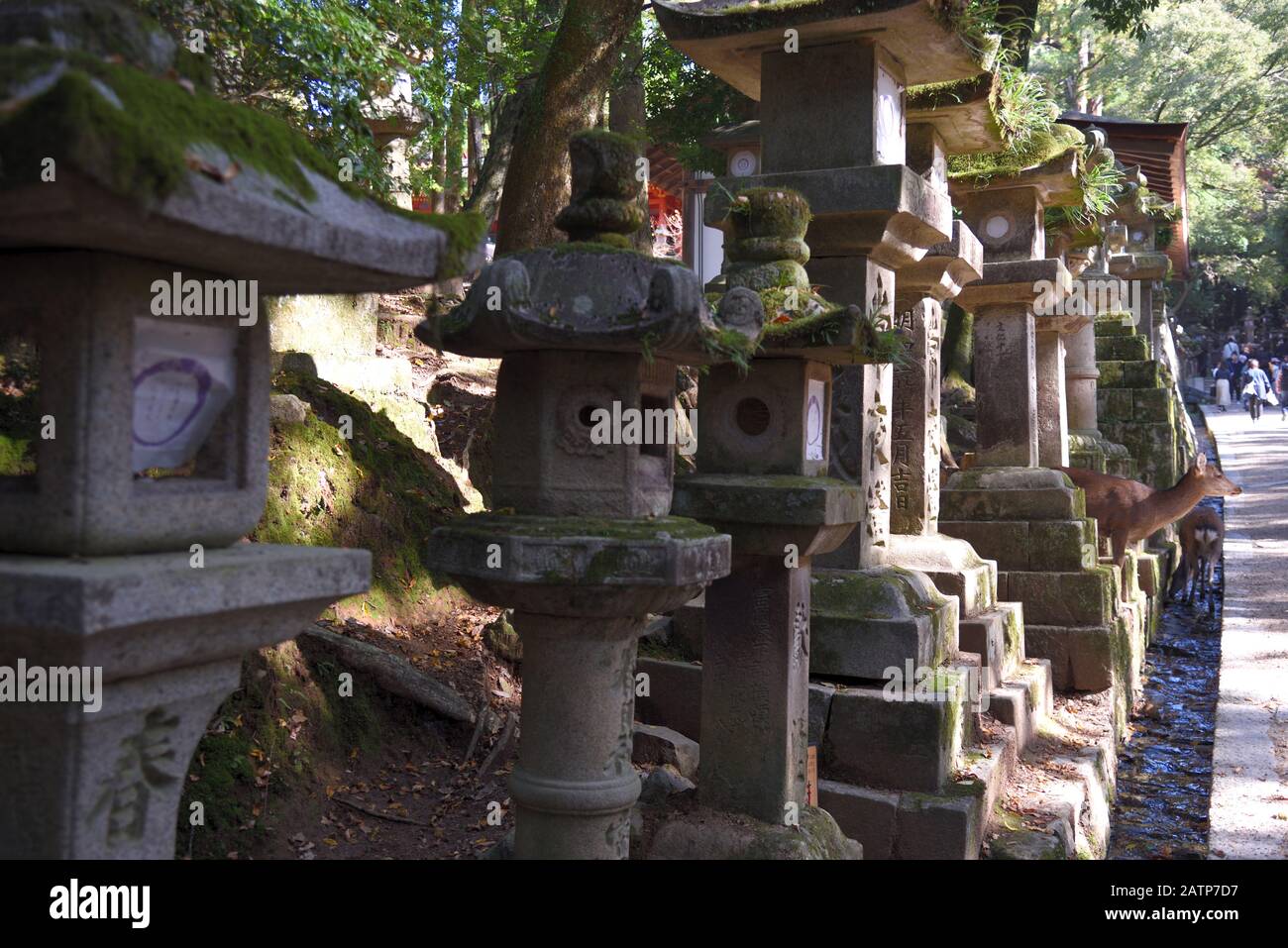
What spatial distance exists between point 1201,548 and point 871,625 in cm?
1030

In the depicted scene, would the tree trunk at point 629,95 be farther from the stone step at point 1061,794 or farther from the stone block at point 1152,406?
the stone block at point 1152,406

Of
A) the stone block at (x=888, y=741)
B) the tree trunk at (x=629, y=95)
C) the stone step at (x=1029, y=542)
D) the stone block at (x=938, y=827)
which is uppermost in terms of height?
the tree trunk at (x=629, y=95)

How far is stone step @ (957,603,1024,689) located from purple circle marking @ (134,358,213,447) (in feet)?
16.6

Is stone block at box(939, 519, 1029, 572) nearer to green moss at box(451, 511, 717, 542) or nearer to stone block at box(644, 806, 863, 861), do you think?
stone block at box(644, 806, 863, 861)

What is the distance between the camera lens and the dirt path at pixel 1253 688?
18.6 feet

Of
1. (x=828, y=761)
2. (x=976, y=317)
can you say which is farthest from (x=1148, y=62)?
(x=828, y=761)

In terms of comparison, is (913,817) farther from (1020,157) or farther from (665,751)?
(1020,157)

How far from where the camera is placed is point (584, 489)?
3.68m

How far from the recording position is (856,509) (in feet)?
15.6

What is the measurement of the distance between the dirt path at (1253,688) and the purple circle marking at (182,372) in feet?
16.4

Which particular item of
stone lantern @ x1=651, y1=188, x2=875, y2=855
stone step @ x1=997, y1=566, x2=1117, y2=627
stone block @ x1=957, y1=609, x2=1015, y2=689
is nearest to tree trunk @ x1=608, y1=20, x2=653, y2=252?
stone step @ x1=997, y1=566, x2=1117, y2=627

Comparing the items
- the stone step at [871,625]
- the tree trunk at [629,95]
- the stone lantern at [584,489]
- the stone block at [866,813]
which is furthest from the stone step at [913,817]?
the tree trunk at [629,95]

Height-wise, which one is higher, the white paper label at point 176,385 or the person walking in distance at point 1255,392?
the person walking in distance at point 1255,392
